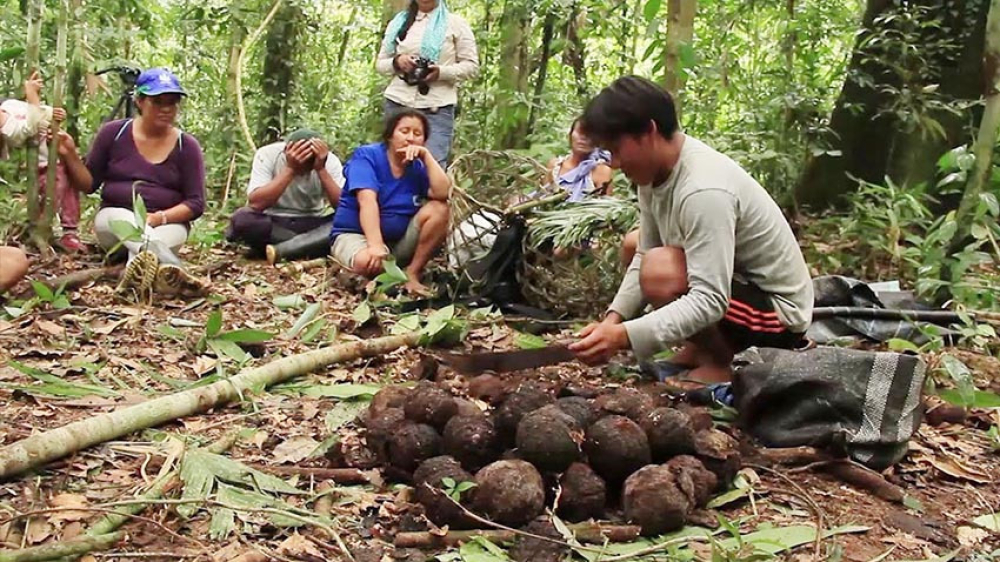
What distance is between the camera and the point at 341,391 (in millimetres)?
3441

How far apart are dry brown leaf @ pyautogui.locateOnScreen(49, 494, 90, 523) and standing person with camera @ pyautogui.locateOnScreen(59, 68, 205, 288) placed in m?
3.25

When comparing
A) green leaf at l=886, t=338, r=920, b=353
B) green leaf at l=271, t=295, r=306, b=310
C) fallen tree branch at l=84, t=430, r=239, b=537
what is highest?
green leaf at l=886, t=338, r=920, b=353

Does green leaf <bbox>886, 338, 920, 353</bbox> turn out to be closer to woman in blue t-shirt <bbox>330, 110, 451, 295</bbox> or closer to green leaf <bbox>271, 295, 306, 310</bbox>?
woman in blue t-shirt <bbox>330, 110, 451, 295</bbox>

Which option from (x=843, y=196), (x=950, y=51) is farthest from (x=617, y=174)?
(x=950, y=51)

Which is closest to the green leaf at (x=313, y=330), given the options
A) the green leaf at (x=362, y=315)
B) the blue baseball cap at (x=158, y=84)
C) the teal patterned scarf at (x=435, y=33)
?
the green leaf at (x=362, y=315)

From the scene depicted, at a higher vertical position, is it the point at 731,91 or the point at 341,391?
the point at 731,91

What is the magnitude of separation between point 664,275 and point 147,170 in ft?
11.5

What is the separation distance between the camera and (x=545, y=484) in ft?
8.13

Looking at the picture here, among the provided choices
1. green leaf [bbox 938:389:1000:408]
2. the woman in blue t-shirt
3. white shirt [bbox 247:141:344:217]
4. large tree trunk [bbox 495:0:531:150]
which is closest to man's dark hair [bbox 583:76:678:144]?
green leaf [bbox 938:389:1000:408]

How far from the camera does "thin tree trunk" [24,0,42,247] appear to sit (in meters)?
5.04

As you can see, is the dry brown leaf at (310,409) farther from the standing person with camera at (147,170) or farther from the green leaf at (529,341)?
the standing person with camera at (147,170)

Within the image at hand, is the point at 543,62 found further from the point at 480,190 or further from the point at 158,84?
the point at 158,84

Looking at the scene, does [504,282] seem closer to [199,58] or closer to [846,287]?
[846,287]

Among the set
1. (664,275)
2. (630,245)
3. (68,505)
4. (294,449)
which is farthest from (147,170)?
(68,505)
